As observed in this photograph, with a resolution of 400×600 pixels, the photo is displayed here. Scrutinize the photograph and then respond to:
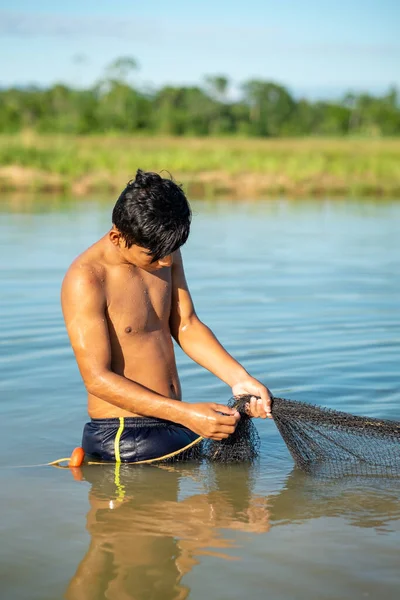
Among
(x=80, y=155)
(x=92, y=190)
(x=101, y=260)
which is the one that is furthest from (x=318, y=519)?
(x=80, y=155)

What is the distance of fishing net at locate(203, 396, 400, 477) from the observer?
4297mm

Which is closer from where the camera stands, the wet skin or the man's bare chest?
the wet skin

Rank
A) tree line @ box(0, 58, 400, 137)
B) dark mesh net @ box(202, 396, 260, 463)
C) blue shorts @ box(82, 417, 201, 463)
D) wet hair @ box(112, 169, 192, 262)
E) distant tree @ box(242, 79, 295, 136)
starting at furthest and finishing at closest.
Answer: distant tree @ box(242, 79, 295, 136) → tree line @ box(0, 58, 400, 137) → dark mesh net @ box(202, 396, 260, 463) → blue shorts @ box(82, 417, 201, 463) → wet hair @ box(112, 169, 192, 262)

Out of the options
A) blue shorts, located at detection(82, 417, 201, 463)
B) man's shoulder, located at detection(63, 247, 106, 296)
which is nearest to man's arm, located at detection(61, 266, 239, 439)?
man's shoulder, located at detection(63, 247, 106, 296)

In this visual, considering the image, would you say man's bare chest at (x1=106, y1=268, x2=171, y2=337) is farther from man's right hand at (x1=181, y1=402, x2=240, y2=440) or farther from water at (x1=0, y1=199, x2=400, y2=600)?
water at (x1=0, y1=199, x2=400, y2=600)

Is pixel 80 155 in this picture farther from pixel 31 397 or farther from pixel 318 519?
pixel 318 519

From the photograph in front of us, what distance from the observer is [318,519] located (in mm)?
3924

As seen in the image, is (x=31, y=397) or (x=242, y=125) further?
(x=242, y=125)

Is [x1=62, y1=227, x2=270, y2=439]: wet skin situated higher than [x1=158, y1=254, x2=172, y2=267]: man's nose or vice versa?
[x1=158, y1=254, x2=172, y2=267]: man's nose

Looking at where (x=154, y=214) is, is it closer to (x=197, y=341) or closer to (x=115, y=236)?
(x=115, y=236)

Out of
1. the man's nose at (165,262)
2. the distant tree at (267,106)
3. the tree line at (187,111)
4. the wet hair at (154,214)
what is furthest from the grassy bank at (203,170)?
the distant tree at (267,106)

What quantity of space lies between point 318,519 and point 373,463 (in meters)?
0.74

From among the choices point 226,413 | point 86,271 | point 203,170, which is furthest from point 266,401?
point 203,170

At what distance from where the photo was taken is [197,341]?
4.74 metres
